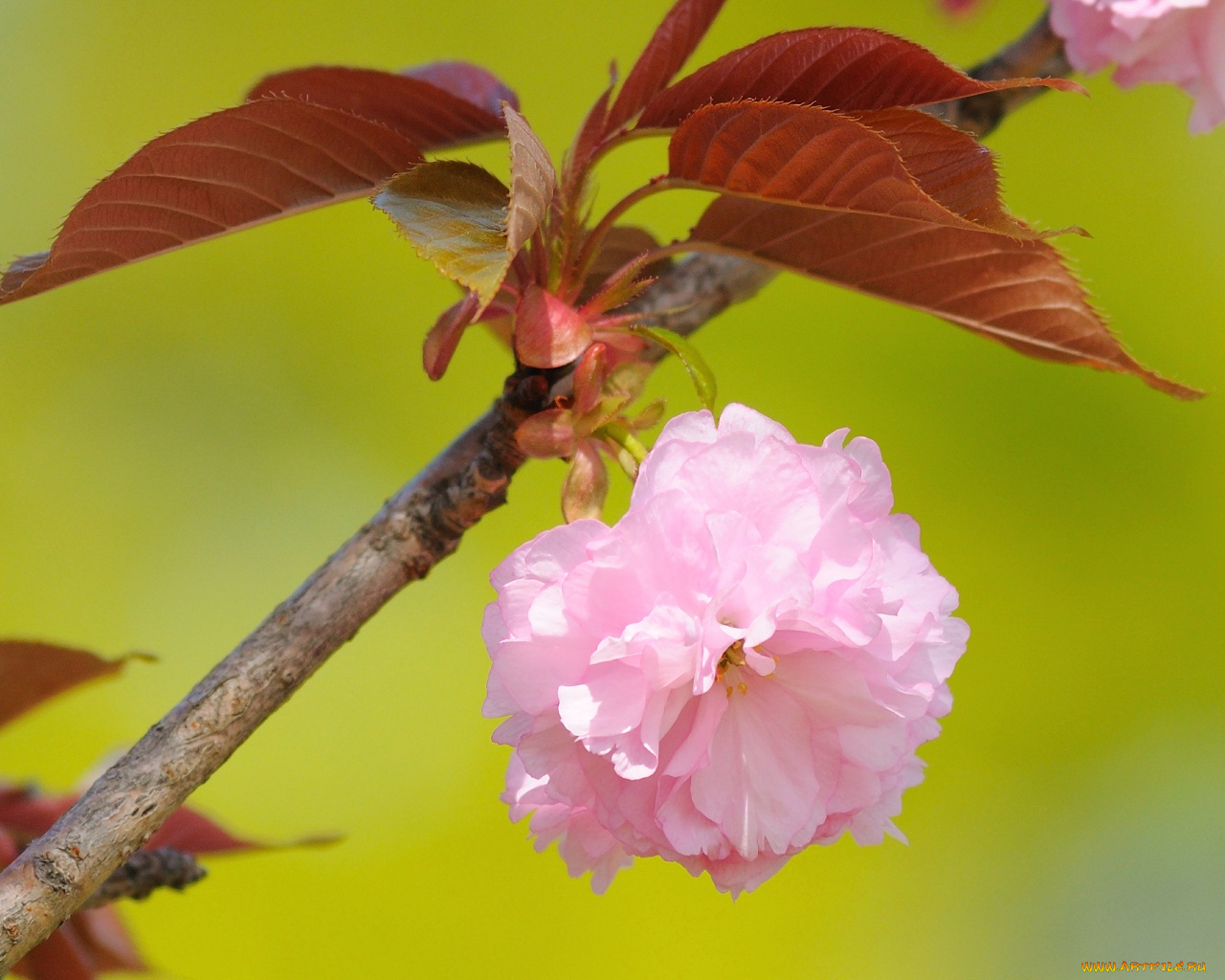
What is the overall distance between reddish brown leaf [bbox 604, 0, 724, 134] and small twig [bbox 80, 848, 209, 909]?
0.43m

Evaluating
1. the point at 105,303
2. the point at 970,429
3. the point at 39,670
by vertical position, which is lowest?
the point at 39,670

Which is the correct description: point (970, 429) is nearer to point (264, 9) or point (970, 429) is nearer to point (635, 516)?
point (264, 9)

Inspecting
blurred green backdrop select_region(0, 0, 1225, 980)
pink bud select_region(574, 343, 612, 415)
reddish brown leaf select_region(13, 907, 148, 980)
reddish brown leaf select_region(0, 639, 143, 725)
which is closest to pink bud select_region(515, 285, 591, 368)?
pink bud select_region(574, 343, 612, 415)

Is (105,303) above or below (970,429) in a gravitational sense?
below

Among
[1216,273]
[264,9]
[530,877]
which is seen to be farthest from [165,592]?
[1216,273]

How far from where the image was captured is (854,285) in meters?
0.50

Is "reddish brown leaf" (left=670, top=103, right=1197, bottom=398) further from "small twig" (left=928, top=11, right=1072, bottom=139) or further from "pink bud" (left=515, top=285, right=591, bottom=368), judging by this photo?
"small twig" (left=928, top=11, right=1072, bottom=139)

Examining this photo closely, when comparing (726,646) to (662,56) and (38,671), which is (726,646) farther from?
(38,671)

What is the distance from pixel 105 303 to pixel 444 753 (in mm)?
1050

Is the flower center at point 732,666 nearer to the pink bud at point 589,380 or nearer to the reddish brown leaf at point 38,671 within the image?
the pink bud at point 589,380

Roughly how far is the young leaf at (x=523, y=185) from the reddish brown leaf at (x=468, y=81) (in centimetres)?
22

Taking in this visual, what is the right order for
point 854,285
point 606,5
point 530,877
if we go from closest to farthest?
point 854,285, point 530,877, point 606,5

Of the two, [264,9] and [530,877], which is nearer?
[530,877]

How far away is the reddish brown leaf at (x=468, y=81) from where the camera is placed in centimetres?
59
